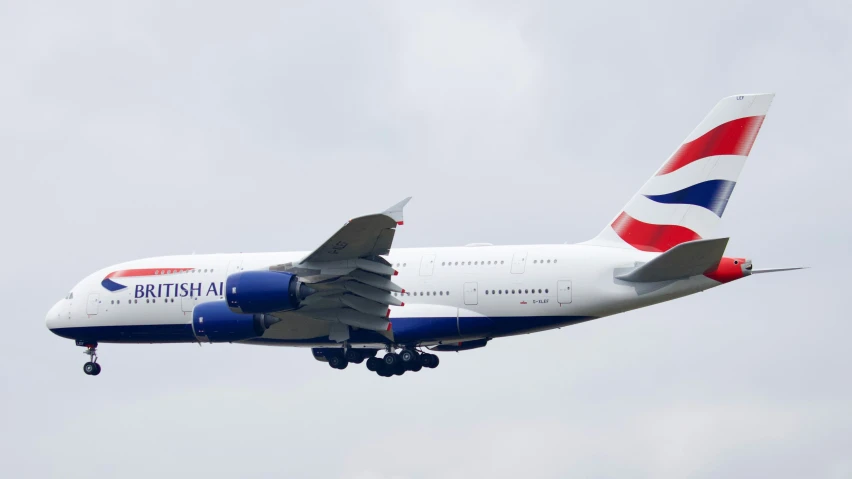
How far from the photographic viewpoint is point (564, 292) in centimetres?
4253

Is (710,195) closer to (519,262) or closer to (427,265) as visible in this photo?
(519,262)

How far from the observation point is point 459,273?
145 ft

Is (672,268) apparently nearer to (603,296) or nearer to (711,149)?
(603,296)

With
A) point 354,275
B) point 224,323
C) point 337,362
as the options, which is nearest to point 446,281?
point 354,275

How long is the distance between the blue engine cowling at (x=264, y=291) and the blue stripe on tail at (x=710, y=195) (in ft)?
43.2

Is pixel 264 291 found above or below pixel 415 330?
above

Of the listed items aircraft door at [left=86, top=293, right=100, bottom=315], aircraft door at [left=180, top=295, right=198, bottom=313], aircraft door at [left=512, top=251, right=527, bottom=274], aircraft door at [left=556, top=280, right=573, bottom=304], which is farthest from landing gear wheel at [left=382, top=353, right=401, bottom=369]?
aircraft door at [left=86, top=293, right=100, bottom=315]

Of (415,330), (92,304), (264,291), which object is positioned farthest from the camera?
(92,304)

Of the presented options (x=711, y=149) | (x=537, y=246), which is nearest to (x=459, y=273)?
(x=537, y=246)

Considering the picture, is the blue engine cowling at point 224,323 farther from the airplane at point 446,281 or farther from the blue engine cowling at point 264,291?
the blue engine cowling at point 264,291

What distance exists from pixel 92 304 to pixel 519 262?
1660cm

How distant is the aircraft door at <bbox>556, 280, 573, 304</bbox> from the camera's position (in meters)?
42.5

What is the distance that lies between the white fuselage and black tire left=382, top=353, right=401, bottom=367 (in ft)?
5.00

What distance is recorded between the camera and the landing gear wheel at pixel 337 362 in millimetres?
48028
